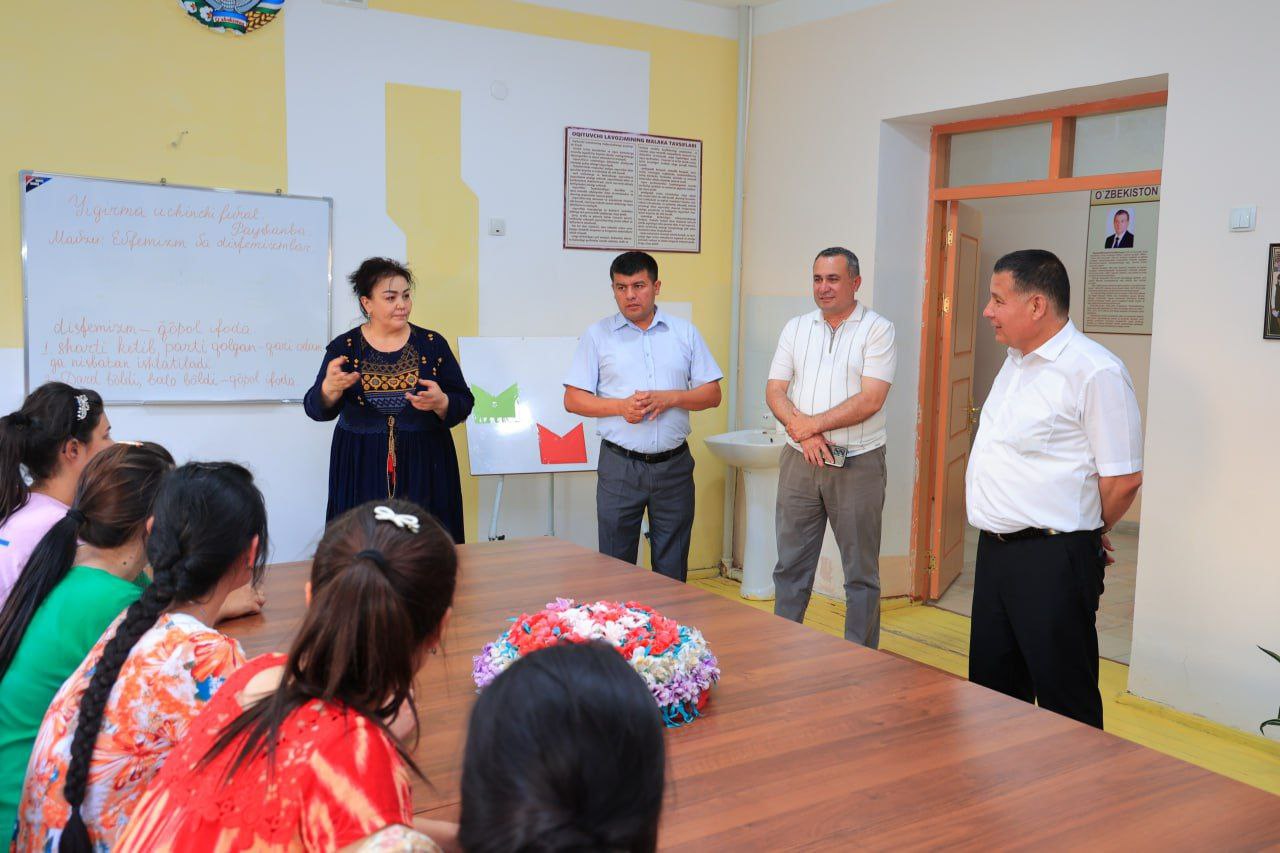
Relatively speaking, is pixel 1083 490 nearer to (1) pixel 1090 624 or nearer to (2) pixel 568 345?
(1) pixel 1090 624

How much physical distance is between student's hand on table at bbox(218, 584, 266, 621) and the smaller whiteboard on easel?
93.1 inches

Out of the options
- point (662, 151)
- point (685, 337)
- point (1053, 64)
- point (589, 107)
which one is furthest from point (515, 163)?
point (1053, 64)

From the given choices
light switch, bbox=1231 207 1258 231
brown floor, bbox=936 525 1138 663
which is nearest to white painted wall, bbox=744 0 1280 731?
light switch, bbox=1231 207 1258 231

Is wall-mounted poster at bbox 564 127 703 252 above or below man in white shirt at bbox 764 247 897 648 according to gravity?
above

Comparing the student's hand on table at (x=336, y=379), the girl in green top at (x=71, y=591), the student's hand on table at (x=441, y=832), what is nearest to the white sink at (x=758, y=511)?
the student's hand on table at (x=336, y=379)

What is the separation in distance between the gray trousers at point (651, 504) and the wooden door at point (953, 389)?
168 cm

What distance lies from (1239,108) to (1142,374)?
351 cm

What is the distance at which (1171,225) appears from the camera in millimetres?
3887

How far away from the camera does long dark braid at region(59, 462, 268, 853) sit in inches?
61.7

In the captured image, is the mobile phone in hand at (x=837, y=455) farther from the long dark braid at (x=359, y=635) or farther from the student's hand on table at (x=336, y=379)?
the long dark braid at (x=359, y=635)

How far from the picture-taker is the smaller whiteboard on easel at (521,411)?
199 inches

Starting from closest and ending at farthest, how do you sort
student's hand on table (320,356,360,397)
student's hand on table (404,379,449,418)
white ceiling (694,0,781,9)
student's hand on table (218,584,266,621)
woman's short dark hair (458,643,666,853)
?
woman's short dark hair (458,643,666,853), student's hand on table (218,584,266,621), student's hand on table (320,356,360,397), student's hand on table (404,379,449,418), white ceiling (694,0,781,9)

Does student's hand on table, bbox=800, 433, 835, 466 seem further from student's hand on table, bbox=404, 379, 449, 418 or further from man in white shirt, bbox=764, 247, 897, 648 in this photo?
student's hand on table, bbox=404, 379, 449, 418

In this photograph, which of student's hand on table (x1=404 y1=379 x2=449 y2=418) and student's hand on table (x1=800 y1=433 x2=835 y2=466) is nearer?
student's hand on table (x1=404 y1=379 x2=449 y2=418)
